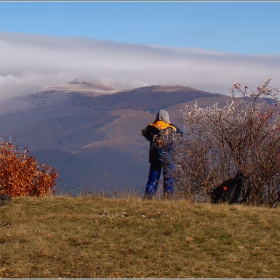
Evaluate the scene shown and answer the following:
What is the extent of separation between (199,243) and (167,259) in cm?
82

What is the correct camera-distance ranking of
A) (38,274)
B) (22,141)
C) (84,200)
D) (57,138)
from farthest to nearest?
(57,138) → (22,141) → (84,200) → (38,274)

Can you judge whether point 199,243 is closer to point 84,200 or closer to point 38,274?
point 38,274

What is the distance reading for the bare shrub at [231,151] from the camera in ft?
36.8

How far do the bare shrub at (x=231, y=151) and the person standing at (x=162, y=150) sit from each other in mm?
155

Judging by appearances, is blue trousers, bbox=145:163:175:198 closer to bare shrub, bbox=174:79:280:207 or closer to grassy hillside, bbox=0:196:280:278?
bare shrub, bbox=174:79:280:207

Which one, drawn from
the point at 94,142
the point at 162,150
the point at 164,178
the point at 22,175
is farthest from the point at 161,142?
the point at 94,142

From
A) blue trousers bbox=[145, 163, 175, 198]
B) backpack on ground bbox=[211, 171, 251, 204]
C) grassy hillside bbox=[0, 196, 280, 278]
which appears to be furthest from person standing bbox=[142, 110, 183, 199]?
grassy hillside bbox=[0, 196, 280, 278]

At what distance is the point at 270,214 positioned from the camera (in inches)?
349

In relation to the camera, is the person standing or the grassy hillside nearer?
the grassy hillside

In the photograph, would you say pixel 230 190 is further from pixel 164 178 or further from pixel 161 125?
pixel 161 125

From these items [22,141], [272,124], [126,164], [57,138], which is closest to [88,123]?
[57,138]

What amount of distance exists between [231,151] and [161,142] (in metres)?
1.48

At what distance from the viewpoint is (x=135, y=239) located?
7.34m

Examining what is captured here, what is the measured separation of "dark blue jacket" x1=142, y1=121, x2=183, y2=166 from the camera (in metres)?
11.1
